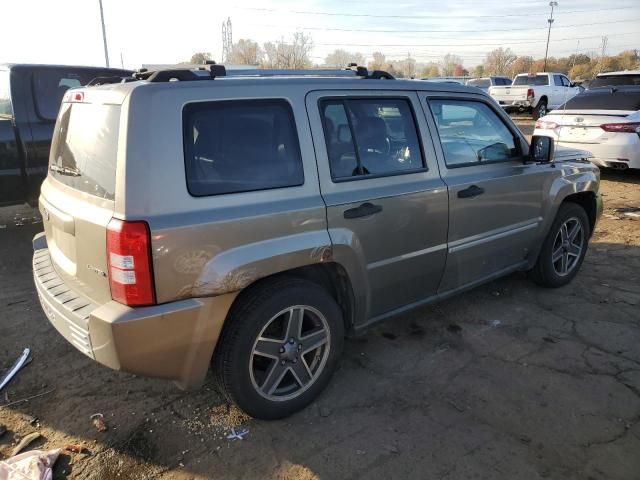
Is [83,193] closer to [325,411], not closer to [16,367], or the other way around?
[16,367]

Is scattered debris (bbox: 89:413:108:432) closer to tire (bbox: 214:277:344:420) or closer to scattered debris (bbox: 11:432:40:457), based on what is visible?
scattered debris (bbox: 11:432:40:457)

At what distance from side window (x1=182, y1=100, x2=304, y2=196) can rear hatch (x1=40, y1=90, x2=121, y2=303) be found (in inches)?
13.8

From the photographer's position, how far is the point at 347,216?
283 centimetres

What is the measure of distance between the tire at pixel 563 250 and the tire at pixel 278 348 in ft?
7.90

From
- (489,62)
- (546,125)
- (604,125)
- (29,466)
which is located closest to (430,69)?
(489,62)

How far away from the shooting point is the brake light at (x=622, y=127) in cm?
848

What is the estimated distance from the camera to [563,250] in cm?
464

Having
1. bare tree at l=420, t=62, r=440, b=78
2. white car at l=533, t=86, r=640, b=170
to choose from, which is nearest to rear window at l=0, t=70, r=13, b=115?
white car at l=533, t=86, r=640, b=170

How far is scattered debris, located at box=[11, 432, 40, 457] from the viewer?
259 cm

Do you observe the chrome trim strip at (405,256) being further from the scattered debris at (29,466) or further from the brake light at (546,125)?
the brake light at (546,125)

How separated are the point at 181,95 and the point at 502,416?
8.00 ft

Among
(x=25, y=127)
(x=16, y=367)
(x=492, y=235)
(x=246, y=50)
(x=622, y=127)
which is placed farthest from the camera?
(x=246, y=50)

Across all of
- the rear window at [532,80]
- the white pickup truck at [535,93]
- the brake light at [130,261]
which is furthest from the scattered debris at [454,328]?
the rear window at [532,80]

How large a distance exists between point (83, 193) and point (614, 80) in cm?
1414
